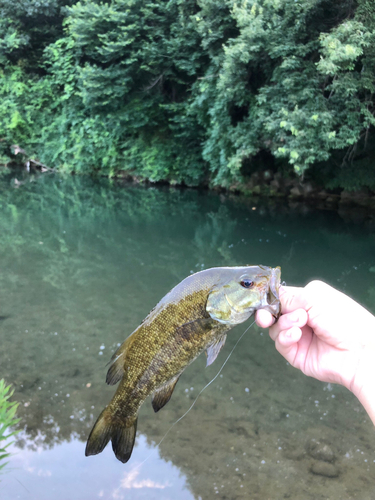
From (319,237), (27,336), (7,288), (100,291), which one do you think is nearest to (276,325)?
(27,336)

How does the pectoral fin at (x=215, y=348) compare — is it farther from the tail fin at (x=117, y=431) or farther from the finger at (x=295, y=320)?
the tail fin at (x=117, y=431)

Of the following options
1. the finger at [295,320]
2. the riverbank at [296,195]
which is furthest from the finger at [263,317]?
the riverbank at [296,195]

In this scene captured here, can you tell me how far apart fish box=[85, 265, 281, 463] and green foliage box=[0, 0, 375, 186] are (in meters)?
10.4

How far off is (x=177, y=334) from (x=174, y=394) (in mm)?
3115

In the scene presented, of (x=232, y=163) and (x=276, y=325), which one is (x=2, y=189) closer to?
(x=232, y=163)

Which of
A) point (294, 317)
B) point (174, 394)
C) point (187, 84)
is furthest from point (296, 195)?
point (294, 317)

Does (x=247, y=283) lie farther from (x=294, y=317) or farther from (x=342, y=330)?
(x=342, y=330)

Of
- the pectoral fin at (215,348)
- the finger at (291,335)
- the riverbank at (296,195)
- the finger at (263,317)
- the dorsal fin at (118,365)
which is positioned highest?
the finger at (263,317)

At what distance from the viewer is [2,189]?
17.3 metres

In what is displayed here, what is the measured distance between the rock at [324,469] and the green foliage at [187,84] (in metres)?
9.79

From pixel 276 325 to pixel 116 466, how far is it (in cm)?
269

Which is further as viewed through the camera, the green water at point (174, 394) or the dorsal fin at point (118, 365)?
the green water at point (174, 394)

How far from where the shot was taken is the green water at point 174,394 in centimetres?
359

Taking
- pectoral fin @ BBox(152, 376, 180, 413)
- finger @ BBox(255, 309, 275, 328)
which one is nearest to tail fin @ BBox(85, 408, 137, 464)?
pectoral fin @ BBox(152, 376, 180, 413)
